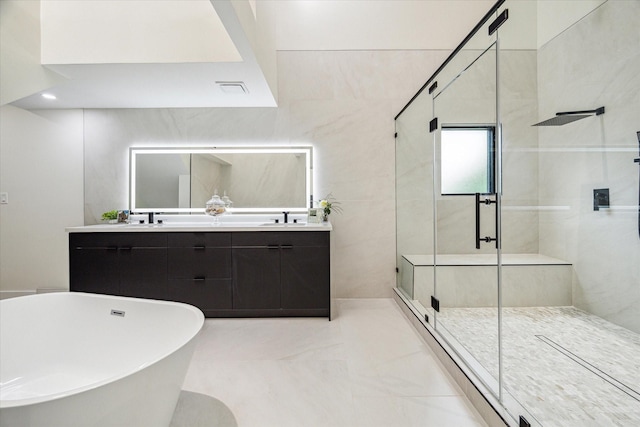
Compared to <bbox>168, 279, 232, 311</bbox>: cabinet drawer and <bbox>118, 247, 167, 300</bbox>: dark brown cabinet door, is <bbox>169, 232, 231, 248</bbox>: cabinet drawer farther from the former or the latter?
<bbox>168, 279, 232, 311</bbox>: cabinet drawer

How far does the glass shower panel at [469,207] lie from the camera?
62.4 inches

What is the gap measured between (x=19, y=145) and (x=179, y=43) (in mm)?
2583

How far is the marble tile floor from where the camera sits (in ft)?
5.02

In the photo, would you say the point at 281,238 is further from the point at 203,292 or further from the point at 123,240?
the point at 123,240

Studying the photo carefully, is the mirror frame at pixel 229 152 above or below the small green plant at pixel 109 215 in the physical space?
above

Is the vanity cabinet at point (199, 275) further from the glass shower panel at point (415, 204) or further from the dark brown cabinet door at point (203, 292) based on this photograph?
the glass shower panel at point (415, 204)

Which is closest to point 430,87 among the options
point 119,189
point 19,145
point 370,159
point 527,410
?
point 370,159

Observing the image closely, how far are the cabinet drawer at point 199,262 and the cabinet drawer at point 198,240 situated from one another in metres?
0.04

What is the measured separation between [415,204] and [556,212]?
5.05 feet

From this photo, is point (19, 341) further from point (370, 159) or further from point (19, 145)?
point (370, 159)

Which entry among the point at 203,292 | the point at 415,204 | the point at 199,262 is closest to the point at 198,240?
the point at 199,262

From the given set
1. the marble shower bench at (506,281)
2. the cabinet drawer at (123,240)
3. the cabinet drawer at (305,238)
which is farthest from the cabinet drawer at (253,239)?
the marble shower bench at (506,281)

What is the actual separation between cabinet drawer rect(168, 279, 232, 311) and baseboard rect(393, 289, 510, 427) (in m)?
1.74

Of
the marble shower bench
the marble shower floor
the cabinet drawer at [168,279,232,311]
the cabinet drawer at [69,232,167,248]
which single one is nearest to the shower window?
the marble shower bench
